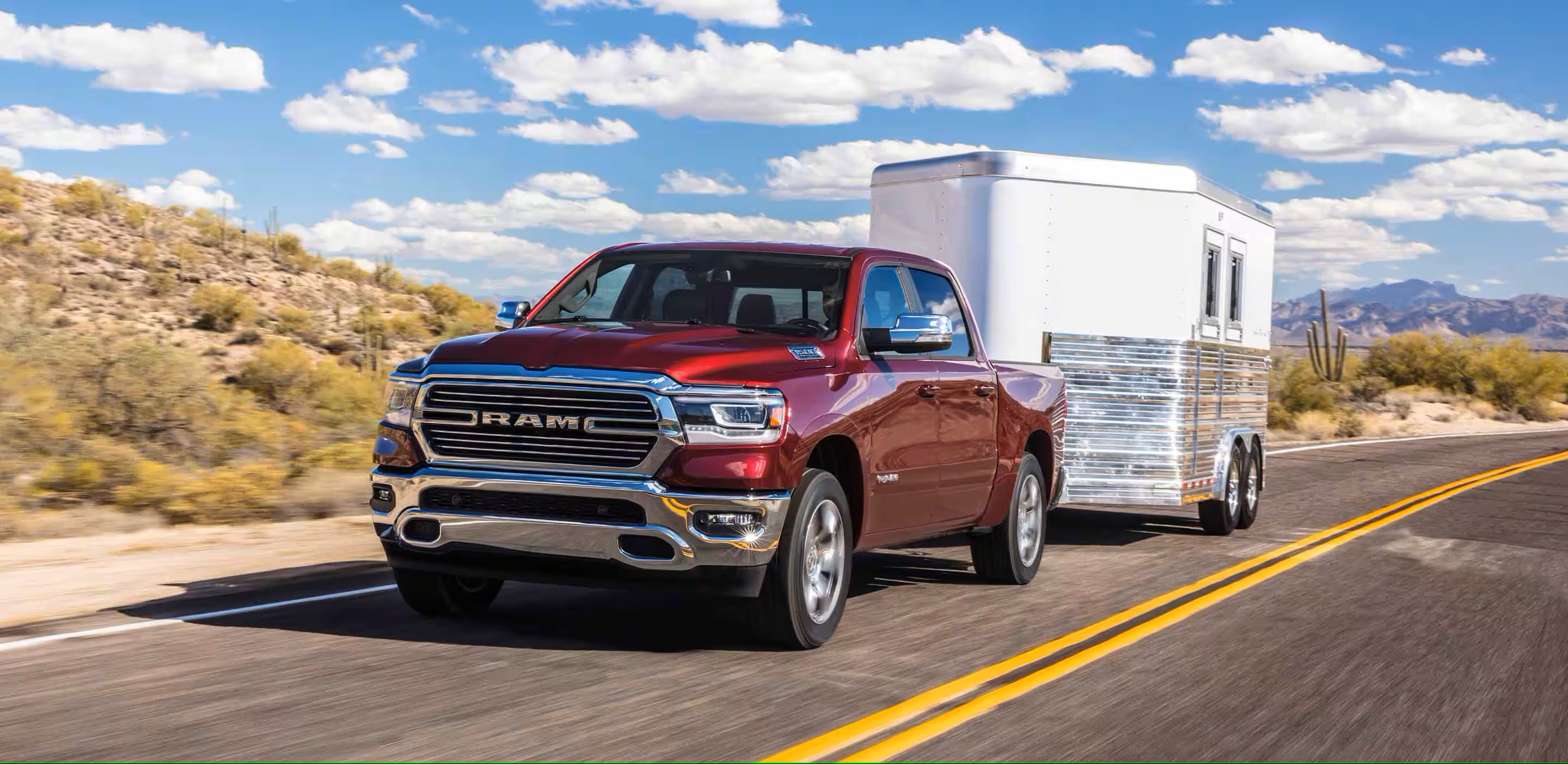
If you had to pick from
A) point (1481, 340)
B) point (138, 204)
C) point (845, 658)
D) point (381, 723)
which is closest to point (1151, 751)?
point (845, 658)

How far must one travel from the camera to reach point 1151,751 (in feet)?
18.5

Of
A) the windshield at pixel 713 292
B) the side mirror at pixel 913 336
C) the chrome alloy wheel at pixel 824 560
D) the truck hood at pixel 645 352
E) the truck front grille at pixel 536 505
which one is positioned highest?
the windshield at pixel 713 292

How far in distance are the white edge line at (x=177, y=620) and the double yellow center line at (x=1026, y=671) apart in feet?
12.7

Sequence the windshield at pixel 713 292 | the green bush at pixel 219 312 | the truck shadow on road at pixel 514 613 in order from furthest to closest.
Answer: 1. the green bush at pixel 219 312
2. the windshield at pixel 713 292
3. the truck shadow on road at pixel 514 613

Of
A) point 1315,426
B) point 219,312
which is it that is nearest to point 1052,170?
point 219,312

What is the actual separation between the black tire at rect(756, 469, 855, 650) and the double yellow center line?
0.86 m

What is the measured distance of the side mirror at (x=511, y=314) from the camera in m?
8.54

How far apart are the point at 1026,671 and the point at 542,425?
8.40 ft

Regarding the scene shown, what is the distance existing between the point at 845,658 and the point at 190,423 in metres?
11.8

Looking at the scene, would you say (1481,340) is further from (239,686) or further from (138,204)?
(239,686)

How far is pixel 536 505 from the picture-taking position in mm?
6906

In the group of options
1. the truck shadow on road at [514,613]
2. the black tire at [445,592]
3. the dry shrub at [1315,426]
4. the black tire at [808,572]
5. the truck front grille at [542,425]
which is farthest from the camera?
the dry shrub at [1315,426]

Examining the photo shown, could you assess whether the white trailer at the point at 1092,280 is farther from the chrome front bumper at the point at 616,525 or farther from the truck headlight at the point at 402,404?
the truck headlight at the point at 402,404

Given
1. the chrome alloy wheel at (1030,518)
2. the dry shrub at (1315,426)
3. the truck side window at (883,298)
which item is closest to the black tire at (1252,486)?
the chrome alloy wheel at (1030,518)
